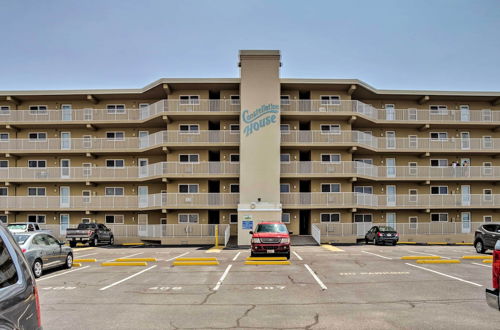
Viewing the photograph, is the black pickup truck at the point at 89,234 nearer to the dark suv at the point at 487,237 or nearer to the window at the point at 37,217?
the window at the point at 37,217

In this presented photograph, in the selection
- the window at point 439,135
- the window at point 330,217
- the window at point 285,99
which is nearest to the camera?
the window at point 285,99

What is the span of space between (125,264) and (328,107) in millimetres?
22456

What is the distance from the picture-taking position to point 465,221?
39156 mm

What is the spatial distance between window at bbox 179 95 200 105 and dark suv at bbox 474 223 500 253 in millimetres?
22479

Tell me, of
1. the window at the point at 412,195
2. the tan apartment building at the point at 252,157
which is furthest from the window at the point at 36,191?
the window at the point at 412,195

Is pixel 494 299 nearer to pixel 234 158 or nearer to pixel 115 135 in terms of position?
pixel 234 158

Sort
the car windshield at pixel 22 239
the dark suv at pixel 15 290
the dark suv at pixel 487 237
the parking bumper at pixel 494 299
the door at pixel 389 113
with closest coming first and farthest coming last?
the dark suv at pixel 15 290 < the parking bumper at pixel 494 299 < the car windshield at pixel 22 239 < the dark suv at pixel 487 237 < the door at pixel 389 113

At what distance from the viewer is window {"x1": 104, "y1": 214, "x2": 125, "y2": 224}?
125 ft


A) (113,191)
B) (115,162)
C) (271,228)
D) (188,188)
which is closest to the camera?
(271,228)

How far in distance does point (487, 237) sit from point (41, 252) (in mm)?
21651

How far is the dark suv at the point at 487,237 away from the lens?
75.5ft

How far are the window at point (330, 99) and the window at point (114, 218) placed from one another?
19.9 meters

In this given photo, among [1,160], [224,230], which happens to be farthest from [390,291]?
[1,160]

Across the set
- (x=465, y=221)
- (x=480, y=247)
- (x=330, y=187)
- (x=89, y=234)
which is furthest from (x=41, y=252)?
(x=465, y=221)
